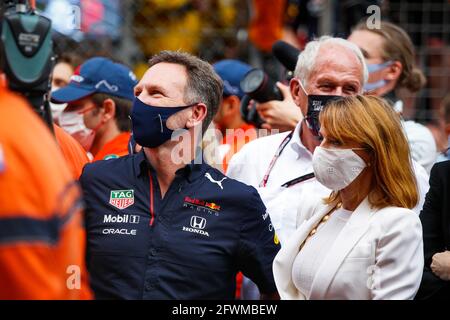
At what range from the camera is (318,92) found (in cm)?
432

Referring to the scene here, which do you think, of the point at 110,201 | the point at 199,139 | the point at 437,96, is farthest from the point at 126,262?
the point at 437,96

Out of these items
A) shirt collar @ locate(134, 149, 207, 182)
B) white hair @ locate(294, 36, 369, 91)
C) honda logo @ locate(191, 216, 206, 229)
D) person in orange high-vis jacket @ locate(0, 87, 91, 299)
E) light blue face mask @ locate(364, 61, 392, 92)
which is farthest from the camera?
light blue face mask @ locate(364, 61, 392, 92)

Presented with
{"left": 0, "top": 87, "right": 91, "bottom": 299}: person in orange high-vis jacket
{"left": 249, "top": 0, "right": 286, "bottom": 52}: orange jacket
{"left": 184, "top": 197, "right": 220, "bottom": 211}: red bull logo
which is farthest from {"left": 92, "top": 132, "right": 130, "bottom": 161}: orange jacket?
{"left": 249, "top": 0, "right": 286, "bottom": 52}: orange jacket

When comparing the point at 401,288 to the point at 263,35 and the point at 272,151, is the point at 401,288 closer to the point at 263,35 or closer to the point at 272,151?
the point at 272,151

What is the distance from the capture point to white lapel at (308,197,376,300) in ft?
10.7

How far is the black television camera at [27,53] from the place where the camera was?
8.47ft

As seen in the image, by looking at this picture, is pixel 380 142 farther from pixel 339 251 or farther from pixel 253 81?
pixel 253 81

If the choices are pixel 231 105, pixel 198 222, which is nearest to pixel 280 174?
pixel 198 222

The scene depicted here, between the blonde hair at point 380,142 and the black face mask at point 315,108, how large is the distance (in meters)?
0.78

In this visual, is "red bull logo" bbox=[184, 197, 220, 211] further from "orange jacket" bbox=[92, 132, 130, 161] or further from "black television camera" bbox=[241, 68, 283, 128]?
"black television camera" bbox=[241, 68, 283, 128]

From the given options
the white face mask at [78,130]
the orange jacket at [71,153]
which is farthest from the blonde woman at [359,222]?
the white face mask at [78,130]

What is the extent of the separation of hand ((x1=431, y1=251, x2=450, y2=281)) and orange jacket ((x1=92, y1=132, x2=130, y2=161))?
6.38 feet

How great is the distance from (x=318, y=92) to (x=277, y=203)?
590 millimetres

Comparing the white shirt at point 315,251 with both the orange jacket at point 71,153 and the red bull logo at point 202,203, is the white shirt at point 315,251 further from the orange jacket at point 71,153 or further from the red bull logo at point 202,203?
the orange jacket at point 71,153
